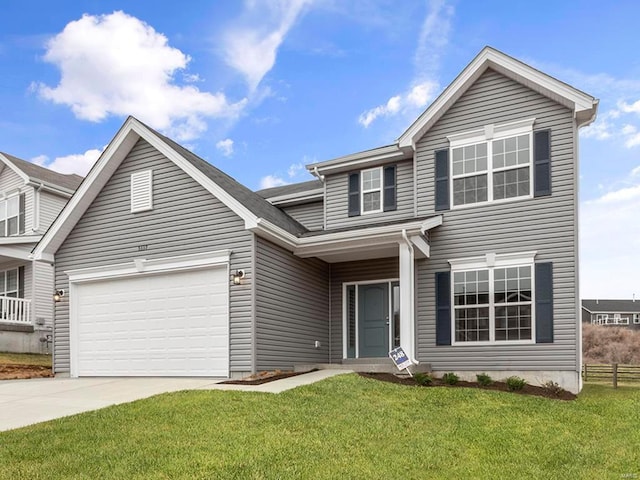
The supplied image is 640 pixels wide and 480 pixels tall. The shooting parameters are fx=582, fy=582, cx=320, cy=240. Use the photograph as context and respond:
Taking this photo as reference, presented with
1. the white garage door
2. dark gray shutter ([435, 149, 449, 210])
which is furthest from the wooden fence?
the white garage door

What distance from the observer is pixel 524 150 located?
12.4 m

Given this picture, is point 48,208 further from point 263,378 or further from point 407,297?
point 407,297

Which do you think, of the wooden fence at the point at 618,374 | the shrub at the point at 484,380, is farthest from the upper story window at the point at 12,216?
the wooden fence at the point at 618,374

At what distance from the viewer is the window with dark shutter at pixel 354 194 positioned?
1461 centimetres

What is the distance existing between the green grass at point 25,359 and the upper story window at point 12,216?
515 cm

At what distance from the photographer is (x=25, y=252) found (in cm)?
2028

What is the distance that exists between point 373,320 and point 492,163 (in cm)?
475

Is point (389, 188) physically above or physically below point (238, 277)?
above

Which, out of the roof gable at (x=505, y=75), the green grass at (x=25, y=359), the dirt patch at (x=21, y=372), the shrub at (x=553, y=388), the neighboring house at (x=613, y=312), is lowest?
the neighboring house at (x=613, y=312)

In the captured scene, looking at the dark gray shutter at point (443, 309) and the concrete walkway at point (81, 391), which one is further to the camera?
the dark gray shutter at point (443, 309)

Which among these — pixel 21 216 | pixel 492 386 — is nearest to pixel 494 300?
pixel 492 386

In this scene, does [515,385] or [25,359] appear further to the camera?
[25,359]

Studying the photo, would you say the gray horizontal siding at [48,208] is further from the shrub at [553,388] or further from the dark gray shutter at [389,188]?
the shrub at [553,388]

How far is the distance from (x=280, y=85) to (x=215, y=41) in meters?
2.80
